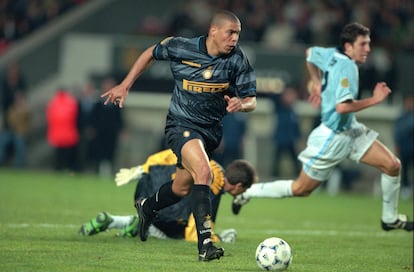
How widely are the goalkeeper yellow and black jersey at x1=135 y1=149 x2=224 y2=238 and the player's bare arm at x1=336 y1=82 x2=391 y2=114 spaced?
1534mm

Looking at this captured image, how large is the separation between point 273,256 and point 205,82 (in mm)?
1910

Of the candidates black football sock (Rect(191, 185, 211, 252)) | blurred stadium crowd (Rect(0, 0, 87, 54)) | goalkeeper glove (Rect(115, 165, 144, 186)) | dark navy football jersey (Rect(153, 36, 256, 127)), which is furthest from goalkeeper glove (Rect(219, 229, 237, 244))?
blurred stadium crowd (Rect(0, 0, 87, 54))

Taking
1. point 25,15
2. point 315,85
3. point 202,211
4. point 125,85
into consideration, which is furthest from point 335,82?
point 25,15

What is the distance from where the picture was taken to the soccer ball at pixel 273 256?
8055 mm

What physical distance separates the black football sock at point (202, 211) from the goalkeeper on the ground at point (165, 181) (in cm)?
168

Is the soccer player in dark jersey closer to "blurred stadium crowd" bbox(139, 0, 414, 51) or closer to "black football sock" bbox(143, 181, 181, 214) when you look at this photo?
"black football sock" bbox(143, 181, 181, 214)

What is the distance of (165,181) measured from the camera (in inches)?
411

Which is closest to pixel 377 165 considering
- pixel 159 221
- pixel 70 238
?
pixel 159 221

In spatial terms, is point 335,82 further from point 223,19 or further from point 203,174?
point 203,174

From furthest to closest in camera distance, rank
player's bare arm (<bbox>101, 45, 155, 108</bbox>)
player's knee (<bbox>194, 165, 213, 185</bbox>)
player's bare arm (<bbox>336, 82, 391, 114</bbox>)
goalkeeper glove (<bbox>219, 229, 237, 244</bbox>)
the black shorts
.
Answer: goalkeeper glove (<bbox>219, 229, 237, 244</bbox>)
player's bare arm (<bbox>336, 82, 391, 114</bbox>)
player's bare arm (<bbox>101, 45, 155, 108</bbox>)
the black shorts
player's knee (<bbox>194, 165, 213, 185</bbox>)

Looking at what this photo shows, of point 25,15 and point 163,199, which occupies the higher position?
point 25,15

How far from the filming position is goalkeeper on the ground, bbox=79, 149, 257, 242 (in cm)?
1030

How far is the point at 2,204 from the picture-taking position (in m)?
14.0

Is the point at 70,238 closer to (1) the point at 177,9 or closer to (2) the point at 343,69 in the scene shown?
(2) the point at 343,69
